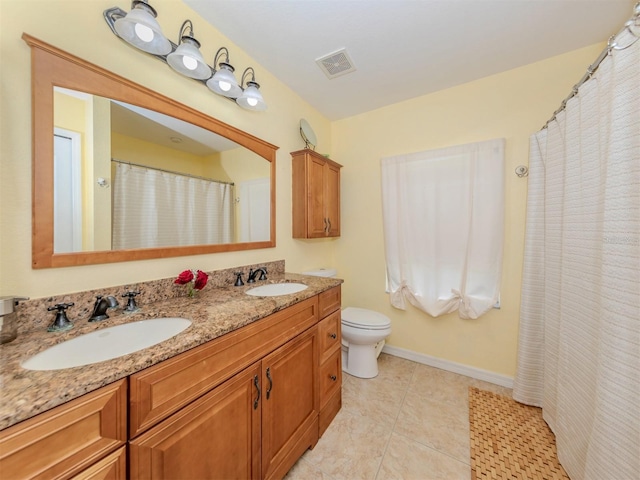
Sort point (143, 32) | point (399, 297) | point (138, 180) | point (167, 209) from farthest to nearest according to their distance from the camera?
1. point (399, 297)
2. point (167, 209)
3. point (138, 180)
4. point (143, 32)

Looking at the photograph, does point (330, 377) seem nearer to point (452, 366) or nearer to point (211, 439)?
point (211, 439)

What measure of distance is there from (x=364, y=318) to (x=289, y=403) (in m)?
1.04

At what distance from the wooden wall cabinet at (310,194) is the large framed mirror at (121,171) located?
1.76 feet

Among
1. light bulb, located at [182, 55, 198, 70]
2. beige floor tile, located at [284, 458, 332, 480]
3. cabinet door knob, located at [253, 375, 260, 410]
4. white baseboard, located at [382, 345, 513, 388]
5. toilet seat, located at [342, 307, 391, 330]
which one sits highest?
light bulb, located at [182, 55, 198, 70]

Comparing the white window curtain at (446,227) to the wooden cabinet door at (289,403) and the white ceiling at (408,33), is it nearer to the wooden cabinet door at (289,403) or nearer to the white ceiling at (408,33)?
the white ceiling at (408,33)

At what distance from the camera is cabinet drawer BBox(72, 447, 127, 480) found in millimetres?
558

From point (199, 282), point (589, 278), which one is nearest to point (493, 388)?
point (589, 278)

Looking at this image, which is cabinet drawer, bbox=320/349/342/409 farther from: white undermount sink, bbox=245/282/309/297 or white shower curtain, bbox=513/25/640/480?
white shower curtain, bbox=513/25/640/480

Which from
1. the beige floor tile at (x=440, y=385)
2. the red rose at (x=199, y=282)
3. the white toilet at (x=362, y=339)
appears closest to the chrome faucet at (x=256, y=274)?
the red rose at (x=199, y=282)

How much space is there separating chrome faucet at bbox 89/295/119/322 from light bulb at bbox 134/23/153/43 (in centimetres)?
114

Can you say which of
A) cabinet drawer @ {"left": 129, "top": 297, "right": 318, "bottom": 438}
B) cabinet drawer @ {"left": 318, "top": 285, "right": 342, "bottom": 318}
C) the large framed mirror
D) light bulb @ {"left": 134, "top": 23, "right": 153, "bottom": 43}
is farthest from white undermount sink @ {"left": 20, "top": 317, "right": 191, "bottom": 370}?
light bulb @ {"left": 134, "top": 23, "right": 153, "bottom": 43}

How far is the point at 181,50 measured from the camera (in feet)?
3.87

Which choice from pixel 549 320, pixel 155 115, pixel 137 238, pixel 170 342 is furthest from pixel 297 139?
pixel 549 320

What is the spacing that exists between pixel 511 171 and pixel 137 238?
2.53 meters
